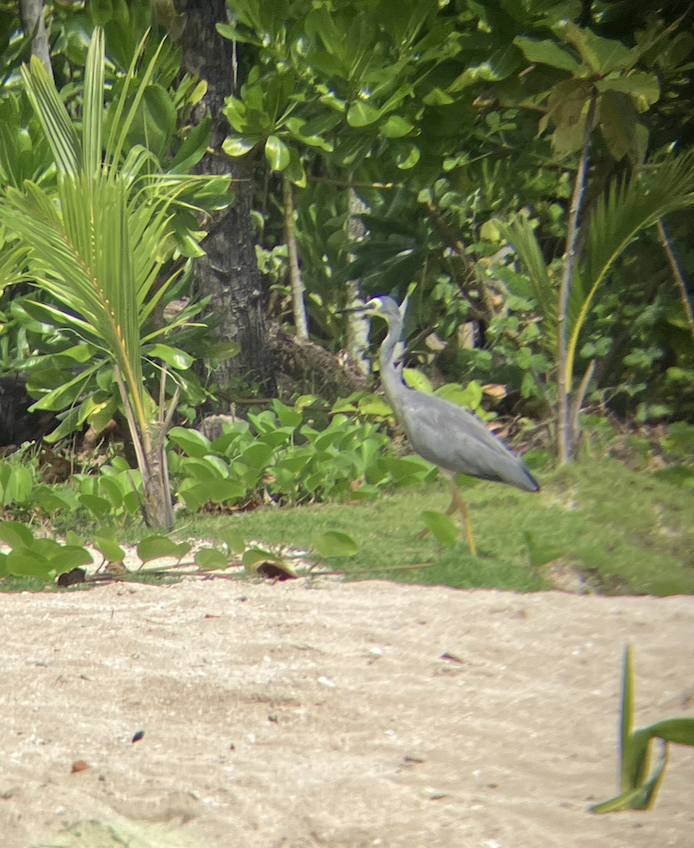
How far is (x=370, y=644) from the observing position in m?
2.21

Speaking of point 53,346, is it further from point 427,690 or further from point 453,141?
point 427,690

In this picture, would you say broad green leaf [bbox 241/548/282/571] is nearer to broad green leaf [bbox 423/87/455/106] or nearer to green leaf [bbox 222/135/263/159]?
green leaf [bbox 222/135/263/159]

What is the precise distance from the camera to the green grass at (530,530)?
2.89 m

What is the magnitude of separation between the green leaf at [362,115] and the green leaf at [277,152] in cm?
38

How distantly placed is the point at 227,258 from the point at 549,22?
2026 millimetres

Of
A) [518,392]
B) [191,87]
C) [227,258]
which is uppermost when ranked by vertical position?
[191,87]

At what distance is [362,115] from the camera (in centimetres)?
450

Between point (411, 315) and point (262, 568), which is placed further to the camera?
point (411, 315)

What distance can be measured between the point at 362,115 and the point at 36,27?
1.64m

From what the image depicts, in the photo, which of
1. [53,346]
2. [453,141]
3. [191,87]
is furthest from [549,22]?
[53,346]

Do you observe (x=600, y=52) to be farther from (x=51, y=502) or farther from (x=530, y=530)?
(x=51, y=502)

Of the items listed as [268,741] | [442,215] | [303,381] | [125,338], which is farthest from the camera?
[442,215]

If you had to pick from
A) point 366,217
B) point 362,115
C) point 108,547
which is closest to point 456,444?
point 108,547

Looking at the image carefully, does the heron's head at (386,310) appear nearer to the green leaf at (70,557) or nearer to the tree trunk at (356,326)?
the green leaf at (70,557)
